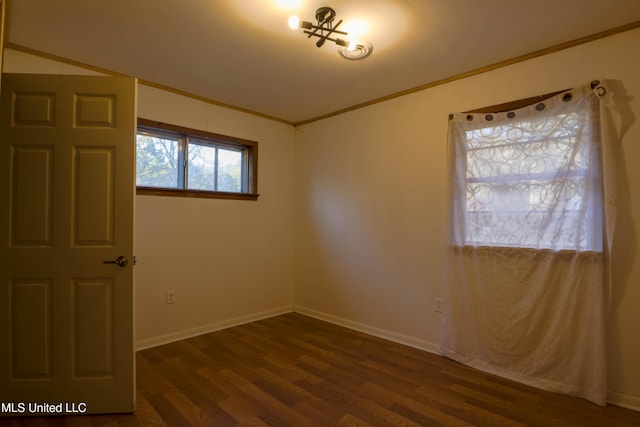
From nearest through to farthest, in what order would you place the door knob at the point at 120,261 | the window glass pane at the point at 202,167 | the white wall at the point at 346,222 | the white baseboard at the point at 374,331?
1. the door knob at the point at 120,261
2. the white wall at the point at 346,222
3. the white baseboard at the point at 374,331
4. the window glass pane at the point at 202,167

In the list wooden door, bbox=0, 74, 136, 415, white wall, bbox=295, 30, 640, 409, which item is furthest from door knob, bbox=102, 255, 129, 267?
white wall, bbox=295, 30, 640, 409

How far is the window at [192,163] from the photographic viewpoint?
9.92ft

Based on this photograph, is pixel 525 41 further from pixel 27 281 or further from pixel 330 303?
pixel 27 281

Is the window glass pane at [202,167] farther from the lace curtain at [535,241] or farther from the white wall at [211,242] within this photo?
the lace curtain at [535,241]

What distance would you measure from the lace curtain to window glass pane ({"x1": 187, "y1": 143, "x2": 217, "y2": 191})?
2.38 meters

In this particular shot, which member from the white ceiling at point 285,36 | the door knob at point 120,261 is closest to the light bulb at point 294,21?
the white ceiling at point 285,36

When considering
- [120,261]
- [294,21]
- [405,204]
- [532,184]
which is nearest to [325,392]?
[120,261]

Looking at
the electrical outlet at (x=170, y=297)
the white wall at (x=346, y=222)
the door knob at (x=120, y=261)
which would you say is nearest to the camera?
the door knob at (x=120, y=261)

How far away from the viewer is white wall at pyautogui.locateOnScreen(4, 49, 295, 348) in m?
2.95

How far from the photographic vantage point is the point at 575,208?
2.18 metres

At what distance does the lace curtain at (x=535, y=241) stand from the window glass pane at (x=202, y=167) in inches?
93.7

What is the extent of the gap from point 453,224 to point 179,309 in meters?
2.65

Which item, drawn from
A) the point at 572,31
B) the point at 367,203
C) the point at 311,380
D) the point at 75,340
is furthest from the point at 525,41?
the point at 75,340

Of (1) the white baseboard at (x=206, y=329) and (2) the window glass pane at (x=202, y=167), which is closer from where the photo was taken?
(1) the white baseboard at (x=206, y=329)
